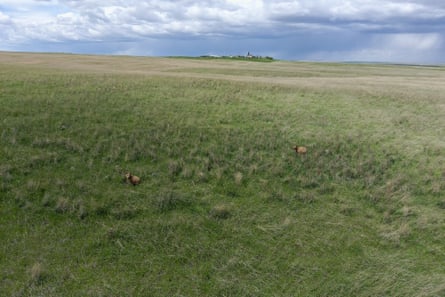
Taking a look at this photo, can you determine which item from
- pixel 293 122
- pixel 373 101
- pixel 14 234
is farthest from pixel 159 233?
pixel 373 101

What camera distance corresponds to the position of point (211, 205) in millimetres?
8773

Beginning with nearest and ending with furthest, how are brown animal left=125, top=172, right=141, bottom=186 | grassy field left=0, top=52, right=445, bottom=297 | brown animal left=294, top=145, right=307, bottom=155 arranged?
grassy field left=0, top=52, right=445, bottom=297 < brown animal left=125, top=172, right=141, bottom=186 < brown animal left=294, top=145, right=307, bottom=155

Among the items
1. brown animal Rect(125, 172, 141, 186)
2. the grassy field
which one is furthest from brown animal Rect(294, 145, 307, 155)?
brown animal Rect(125, 172, 141, 186)

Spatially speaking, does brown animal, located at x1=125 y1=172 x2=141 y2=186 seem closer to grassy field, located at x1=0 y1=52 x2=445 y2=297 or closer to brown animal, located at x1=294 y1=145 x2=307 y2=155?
grassy field, located at x1=0 y1=52 x2=445 y2=297

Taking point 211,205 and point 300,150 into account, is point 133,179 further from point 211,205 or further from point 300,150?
point 300,150

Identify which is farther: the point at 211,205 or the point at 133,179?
the point at 133,179

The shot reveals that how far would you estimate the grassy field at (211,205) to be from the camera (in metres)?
6.21

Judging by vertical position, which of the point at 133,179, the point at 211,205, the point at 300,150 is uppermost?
the point at 300,150

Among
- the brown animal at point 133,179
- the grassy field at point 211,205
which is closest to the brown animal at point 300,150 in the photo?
the grassy field at point 211,205

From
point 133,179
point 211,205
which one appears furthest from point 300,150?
point 133,179

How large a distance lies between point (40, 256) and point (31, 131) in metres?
7.45

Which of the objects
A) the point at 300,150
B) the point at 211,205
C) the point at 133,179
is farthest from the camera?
the point at 300,150

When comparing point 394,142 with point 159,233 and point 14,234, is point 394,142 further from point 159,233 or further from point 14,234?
point 14,234

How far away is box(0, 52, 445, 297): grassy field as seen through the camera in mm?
6215
